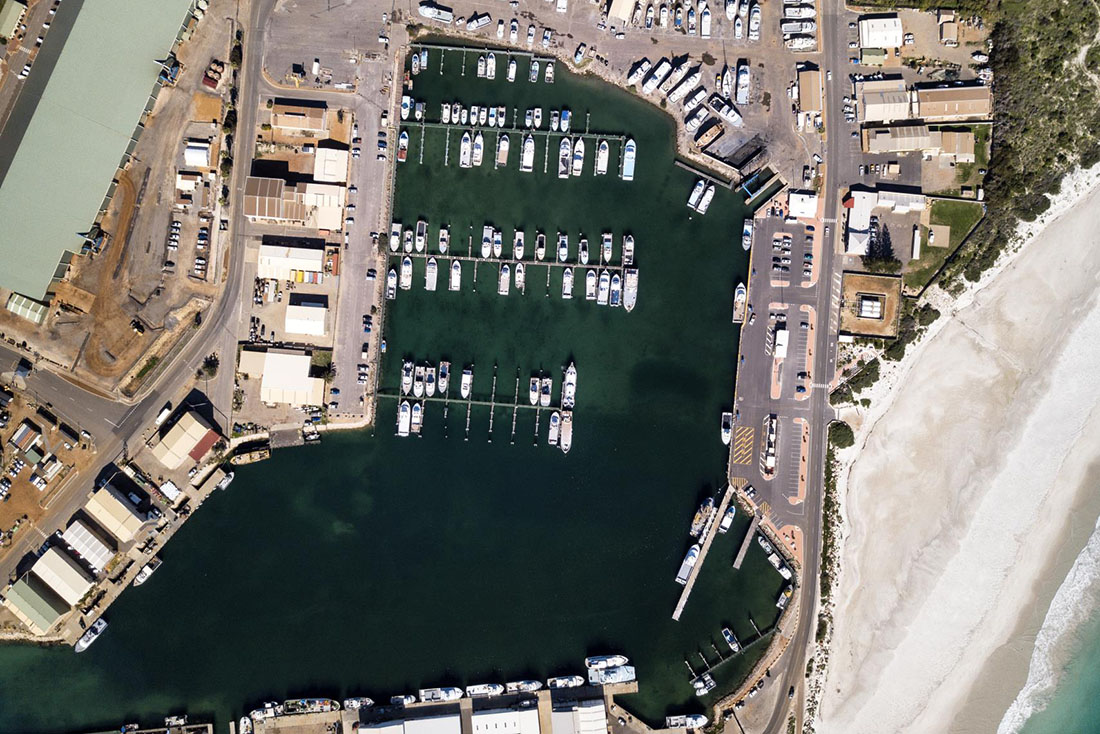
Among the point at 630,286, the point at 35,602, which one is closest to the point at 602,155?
the point at 630,286

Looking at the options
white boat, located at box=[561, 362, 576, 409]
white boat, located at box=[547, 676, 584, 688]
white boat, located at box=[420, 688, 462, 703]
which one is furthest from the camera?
white boat, located at box=[561, 362, 576, 409]

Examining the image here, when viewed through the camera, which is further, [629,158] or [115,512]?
[629,158]

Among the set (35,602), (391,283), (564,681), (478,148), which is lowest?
(564,681)

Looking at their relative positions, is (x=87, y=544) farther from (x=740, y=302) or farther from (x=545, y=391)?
(x=740, y=302)

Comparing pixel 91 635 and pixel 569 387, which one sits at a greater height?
pixel 569 387

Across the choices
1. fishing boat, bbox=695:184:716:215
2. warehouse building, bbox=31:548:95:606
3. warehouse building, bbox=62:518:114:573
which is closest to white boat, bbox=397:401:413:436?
warehouse building, bbox=62:518:114:573

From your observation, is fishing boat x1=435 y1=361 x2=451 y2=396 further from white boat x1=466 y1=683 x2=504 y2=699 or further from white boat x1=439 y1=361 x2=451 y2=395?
white boat x1=466 y1=683 x2=504 y2=699
